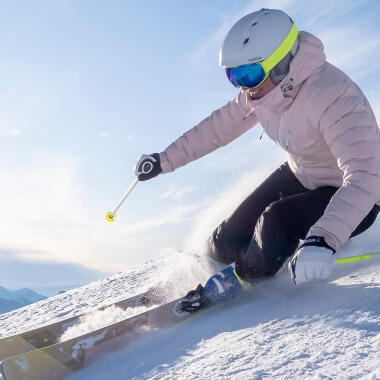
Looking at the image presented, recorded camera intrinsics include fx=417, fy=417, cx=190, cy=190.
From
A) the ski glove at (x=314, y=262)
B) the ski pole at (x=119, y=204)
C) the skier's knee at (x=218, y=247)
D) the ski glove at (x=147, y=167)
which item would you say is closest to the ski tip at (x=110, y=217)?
the ski pole at (x=119, y=204)

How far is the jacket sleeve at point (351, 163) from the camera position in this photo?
222 cm

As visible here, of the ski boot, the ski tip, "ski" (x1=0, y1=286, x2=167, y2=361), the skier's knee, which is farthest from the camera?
the ski tip

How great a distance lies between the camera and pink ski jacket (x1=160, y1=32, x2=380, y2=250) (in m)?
2.26

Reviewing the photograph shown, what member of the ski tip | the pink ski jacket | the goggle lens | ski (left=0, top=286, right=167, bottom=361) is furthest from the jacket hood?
ski (left=0, top=286, right=167, bottom=361)

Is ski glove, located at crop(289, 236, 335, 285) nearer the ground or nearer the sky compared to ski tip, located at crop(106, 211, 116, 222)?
nearer the ground

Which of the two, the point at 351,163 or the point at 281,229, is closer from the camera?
the point at 351,163

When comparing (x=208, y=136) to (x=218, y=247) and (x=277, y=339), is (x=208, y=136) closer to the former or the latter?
(x=218, y=247)

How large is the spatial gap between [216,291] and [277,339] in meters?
0.96

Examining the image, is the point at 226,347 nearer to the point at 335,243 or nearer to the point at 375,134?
the point at 335,243

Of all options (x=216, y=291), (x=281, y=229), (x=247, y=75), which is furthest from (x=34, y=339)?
(x=247, y=75)

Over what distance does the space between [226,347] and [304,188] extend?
187 centimetres

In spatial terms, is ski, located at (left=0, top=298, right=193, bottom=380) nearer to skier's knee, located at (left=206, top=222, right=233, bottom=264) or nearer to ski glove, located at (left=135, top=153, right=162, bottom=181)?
skier's knee, located at (left=206, top=222, right=233, bottom=264)

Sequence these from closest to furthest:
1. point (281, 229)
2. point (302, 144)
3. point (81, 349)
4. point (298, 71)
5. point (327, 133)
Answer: point (81, 349) → point (327, 133) → point (298, 71) → point (281, 229) → point (302, 144)

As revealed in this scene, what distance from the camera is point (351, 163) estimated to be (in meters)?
2.35
